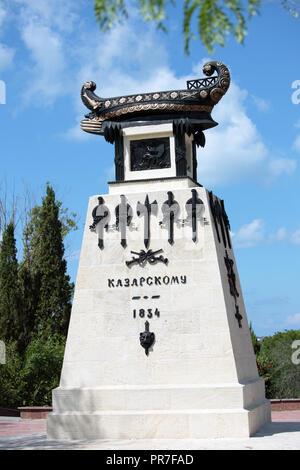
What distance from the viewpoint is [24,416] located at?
1748cm

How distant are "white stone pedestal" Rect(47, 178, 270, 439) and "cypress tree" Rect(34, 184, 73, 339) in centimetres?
1037

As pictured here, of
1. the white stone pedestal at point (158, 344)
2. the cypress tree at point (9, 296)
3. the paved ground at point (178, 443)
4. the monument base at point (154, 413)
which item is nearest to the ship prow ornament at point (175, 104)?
the white stone pedestal at point (158, 344)

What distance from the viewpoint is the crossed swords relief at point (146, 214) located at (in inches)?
476

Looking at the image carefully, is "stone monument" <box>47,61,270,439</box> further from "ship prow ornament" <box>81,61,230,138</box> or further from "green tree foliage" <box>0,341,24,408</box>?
"green tree foliage" <box>0,341,24,408</box>

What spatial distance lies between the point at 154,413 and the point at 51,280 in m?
12.5

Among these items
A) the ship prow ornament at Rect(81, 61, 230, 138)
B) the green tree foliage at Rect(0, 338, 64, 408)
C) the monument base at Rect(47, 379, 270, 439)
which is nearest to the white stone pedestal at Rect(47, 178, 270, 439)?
the monument base at Rect(47, 379, 270, 439)

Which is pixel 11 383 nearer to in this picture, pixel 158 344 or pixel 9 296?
pixel 9 296

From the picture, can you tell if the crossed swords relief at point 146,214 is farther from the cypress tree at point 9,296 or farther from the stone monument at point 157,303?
the cypress tree at point 9,296

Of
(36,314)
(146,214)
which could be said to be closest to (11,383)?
(36,314)

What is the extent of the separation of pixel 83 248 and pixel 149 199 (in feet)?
5.30

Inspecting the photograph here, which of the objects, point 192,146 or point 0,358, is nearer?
point 192,146

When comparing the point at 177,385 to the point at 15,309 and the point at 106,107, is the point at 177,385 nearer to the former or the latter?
the point at 106,107

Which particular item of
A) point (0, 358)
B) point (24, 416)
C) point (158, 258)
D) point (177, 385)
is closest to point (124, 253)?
point (158, 258)
